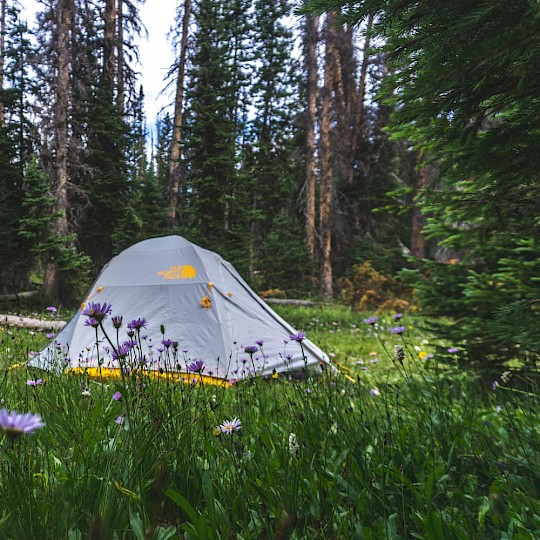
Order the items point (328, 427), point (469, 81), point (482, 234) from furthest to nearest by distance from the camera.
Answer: point (482, 234) → point (328, 427) → point (469, 81)

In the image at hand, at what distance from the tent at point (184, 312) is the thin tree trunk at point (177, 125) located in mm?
9855

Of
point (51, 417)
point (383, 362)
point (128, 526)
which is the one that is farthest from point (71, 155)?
point (128, 526)

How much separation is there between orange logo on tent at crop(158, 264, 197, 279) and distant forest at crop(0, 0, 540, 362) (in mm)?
2776

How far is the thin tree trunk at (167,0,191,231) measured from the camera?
51.0ft

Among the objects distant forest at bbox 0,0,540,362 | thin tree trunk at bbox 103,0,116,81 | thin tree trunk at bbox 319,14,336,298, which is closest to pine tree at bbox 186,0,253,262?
distant forest at bbox 0,0,540,362

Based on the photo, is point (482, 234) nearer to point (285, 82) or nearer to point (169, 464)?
point (169, 464)

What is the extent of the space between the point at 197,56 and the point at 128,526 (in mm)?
16122

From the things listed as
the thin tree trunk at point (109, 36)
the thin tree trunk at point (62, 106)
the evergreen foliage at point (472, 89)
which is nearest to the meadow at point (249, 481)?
the evergreen foliage at point (472, 89)

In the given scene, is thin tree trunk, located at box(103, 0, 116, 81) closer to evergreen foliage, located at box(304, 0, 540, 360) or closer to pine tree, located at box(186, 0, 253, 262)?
pine tree, located at box(186, 0, 253, 262)

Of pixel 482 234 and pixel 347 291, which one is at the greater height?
pixel 482 234

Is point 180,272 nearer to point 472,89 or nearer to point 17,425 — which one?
point 472,89

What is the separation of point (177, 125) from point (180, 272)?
39.6ft

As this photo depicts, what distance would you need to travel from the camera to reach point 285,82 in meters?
21.4

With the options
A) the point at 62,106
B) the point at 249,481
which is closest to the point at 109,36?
the point at 62,106
